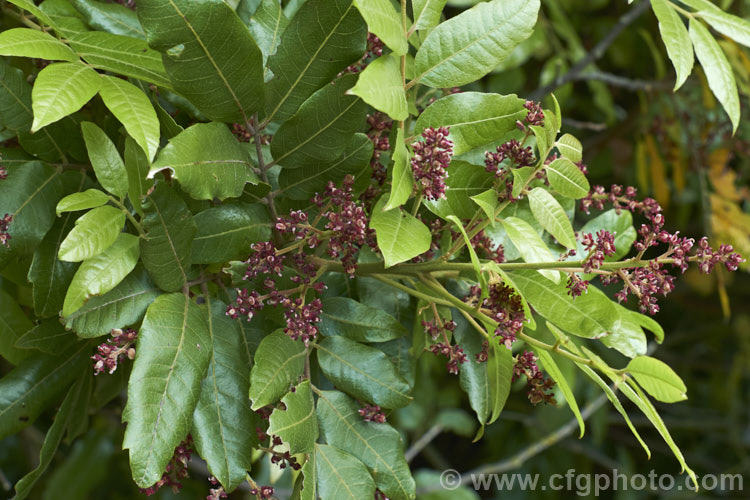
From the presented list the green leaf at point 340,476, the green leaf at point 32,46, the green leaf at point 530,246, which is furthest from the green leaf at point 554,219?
the green leaf at point 32,46

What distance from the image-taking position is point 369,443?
20.6 inches

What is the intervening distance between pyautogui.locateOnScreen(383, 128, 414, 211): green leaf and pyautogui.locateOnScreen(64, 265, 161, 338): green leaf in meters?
0.20

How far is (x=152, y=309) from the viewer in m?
0.46

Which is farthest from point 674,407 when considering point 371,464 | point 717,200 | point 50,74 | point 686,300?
point 50,74

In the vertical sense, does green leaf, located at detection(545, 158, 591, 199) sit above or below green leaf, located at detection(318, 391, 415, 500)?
above

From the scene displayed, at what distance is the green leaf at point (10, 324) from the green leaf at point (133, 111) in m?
0.26

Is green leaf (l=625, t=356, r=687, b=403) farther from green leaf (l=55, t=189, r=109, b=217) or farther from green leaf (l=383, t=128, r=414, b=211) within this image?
green leaf (l=55, t=189, r=109, b=217)

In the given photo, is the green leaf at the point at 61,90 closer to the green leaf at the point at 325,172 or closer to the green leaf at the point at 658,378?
the green leaf at the point at 325,172

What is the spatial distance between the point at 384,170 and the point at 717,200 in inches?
37.6

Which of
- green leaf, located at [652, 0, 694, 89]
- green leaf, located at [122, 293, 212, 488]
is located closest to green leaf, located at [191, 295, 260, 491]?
green leaf, located at [122, 293, 212, 488]

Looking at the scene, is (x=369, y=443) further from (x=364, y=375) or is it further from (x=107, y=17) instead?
(x=107, y=17)

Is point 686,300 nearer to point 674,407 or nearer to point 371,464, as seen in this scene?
point 674,407

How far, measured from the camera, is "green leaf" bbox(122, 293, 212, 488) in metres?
0.42

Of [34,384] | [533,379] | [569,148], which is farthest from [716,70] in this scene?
[34,384]
